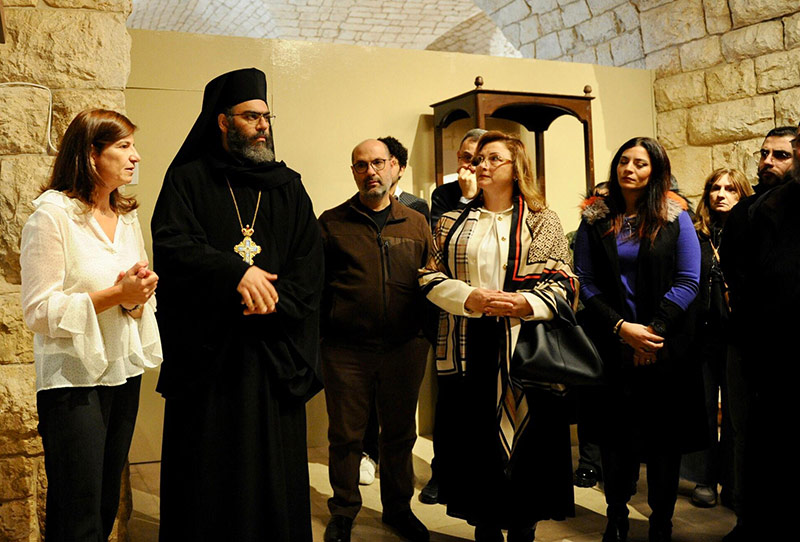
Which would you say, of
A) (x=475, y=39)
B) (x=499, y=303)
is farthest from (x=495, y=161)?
(x=475, y=39)

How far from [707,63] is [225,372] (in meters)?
4.52

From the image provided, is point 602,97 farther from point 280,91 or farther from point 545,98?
point 280,91

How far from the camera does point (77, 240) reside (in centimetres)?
233

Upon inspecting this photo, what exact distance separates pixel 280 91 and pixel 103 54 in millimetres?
1916

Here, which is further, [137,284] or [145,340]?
[145,340]

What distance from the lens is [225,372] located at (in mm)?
2588

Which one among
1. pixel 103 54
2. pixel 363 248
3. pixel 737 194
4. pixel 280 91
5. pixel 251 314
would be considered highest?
pixel 280 91

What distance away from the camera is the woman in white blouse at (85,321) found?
226cm

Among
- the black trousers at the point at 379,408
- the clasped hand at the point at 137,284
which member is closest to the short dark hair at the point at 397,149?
the black trousers at the point at 379,408

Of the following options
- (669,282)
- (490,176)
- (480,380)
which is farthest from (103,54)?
(669,282)

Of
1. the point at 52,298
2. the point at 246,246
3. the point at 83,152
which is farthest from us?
the point at 246,246

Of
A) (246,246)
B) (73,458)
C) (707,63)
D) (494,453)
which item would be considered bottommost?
(494,453)

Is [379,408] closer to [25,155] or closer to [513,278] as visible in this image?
[513,278]

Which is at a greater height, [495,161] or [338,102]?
[338,102]
